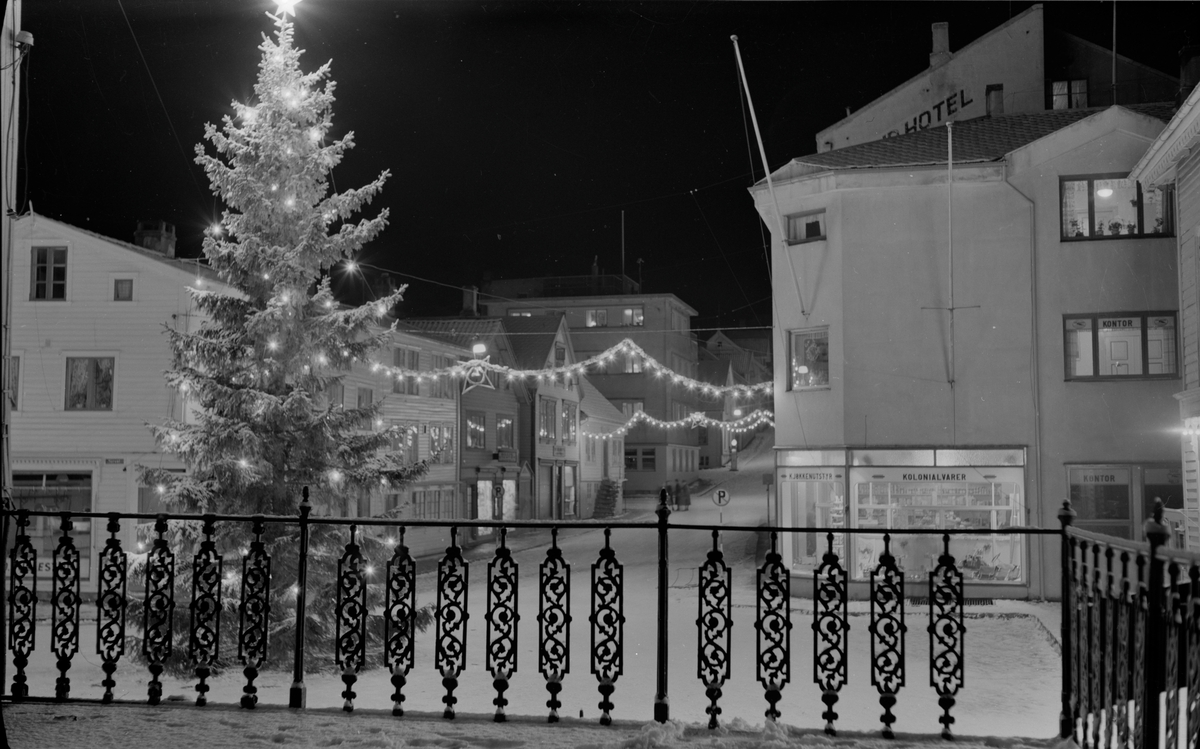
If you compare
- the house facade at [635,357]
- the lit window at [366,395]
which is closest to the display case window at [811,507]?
the lit window at [366,395]

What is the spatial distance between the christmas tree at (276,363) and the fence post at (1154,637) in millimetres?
12632

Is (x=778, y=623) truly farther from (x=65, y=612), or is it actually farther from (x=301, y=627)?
(x=65, y=612)

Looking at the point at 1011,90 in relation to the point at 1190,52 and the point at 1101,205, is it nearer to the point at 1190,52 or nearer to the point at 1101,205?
the point at 1190,52

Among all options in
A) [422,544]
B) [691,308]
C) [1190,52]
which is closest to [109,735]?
[1190,52]

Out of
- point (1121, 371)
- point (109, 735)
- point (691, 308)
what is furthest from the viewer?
point (691, 308)

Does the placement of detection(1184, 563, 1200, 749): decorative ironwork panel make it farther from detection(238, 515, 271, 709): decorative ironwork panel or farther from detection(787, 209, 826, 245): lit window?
detection(787, 209, 826, 245): lit window

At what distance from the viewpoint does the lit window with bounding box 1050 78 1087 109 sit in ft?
97.0

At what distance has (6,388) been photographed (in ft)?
25.4

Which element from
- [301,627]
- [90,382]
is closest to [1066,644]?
[301,627]

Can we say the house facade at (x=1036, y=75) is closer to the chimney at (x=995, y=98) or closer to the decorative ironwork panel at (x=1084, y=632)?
the chimney at (x=995, y=98)

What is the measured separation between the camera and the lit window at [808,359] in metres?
23.9

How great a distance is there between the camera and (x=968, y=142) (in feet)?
80.8

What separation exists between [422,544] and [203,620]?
28171 millimetres

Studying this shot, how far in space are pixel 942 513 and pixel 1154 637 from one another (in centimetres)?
1870
